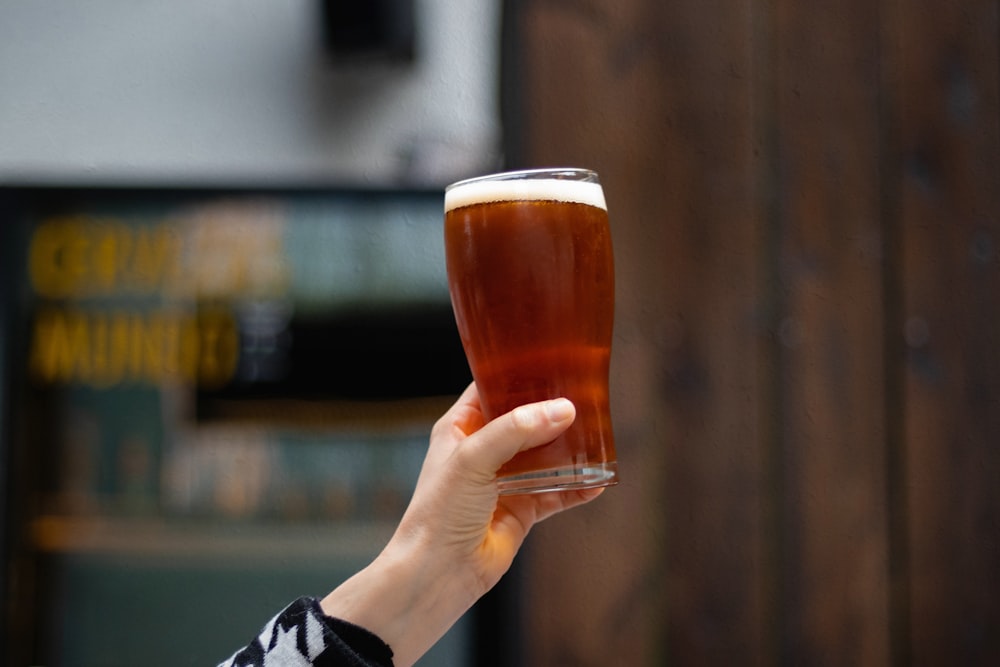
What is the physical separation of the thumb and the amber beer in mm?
45

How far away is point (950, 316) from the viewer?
1.81 meters

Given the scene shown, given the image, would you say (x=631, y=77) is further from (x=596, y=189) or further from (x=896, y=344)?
(x=596, y=189)

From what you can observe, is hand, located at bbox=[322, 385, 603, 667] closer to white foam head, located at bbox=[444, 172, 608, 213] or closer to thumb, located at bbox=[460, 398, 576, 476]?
thumb, located at bbox=[460, 398, 576, 476]

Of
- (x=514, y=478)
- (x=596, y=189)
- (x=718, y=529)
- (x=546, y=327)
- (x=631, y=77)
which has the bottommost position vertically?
(x=718, y=529)

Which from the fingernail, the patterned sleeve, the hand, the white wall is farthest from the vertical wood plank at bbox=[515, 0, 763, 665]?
the fingernail

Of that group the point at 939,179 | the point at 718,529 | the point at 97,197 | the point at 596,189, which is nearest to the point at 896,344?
the point at 939,179

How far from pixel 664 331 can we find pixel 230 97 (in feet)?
3.69

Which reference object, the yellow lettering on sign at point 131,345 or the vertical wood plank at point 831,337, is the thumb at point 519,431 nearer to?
the vertical wood plank at point 831,337

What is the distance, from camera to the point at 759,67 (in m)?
1.81

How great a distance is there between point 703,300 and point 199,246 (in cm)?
109

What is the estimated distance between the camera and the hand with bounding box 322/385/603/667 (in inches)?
35.6

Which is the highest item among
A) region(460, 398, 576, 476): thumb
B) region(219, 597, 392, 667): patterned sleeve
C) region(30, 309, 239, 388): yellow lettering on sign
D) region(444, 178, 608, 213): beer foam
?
region(444, 178, 608, 213): beer foam

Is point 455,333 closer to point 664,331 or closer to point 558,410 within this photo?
point 664,331

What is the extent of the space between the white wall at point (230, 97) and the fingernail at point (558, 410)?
120 cm
